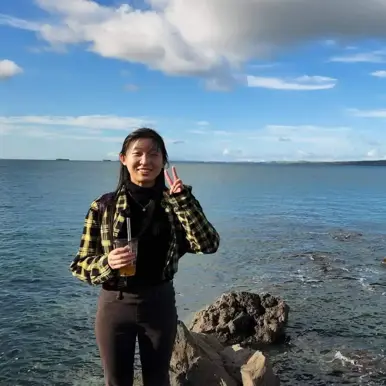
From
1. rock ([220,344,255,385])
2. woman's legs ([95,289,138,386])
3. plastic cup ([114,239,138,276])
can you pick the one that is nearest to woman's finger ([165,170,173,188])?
plastic cup ([114,239,138,276])

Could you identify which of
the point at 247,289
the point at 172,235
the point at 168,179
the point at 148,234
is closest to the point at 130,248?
the point at 148,234

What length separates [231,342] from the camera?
14164 mm

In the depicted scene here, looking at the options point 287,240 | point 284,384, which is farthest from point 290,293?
point 287,240

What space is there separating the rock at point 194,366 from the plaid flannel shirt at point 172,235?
4779 millimetres

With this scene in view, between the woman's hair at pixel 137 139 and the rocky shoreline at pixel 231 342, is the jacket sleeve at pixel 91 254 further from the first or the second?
the rocky shoreline at pixel 231 342

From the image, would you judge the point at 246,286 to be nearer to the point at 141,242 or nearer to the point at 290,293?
the point at 290,293

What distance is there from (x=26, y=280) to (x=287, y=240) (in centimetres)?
1978

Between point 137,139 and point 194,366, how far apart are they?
5.52 metres

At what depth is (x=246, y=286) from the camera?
73.5ft

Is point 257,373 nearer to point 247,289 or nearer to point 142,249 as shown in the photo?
point 142,249

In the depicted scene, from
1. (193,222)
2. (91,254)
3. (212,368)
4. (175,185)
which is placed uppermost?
(175,185)

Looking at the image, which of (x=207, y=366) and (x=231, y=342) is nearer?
(x=207, y=366)

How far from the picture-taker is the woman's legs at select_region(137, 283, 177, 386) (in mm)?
4750

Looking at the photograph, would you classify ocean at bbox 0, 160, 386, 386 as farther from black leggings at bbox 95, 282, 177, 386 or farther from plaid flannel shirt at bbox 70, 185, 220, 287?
plaid flannel shirt at bbox 70, 185, 220, 287
